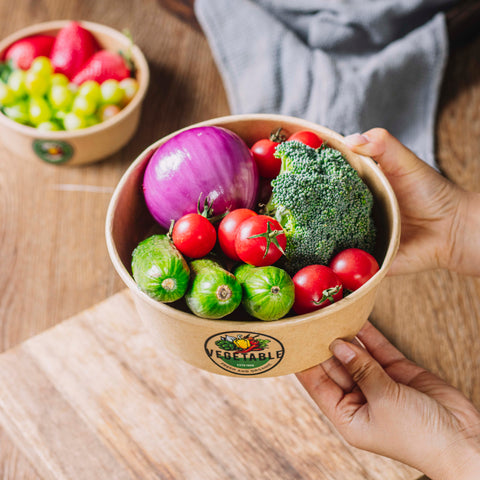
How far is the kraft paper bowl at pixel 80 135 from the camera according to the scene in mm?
1095

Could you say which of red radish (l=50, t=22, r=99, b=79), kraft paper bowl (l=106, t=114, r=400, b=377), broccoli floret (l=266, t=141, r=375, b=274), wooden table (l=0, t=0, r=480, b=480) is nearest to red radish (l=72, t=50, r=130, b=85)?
red radish (l=50, t=22, r=99, b=79)

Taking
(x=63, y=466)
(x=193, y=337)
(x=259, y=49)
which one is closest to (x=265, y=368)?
(x=193, y=337)

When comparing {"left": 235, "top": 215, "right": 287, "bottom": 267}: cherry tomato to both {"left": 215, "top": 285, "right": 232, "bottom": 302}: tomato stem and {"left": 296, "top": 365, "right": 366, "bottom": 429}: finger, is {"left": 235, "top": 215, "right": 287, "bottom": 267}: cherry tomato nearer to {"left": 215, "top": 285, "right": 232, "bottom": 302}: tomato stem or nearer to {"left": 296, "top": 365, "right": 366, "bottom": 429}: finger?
{"left": 215, "top": 285, "right": 232, "bottom": 302}: tomato stem

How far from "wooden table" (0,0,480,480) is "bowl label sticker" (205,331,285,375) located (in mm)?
181

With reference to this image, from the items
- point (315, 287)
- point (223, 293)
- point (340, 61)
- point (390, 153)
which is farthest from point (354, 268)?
point (340, 61)

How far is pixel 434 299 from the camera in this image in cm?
103

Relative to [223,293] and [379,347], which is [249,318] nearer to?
[223,293]

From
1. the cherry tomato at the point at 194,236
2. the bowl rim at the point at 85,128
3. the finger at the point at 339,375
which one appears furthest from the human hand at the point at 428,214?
the bowl rim at the point at 85,128

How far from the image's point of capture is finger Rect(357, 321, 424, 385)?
34.0 inches

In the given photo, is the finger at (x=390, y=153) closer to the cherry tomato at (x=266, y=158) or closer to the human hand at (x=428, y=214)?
the human hand at (x=428, y=214)

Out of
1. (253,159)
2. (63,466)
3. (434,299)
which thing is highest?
(253,159)

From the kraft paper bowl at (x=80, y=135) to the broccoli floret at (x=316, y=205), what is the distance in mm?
553

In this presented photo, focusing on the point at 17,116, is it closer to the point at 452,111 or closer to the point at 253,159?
the point at 253,159

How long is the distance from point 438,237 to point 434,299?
0.46ft
